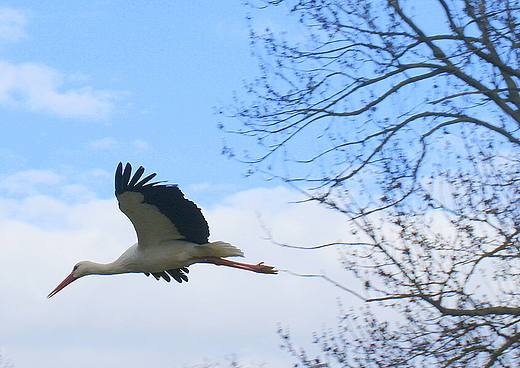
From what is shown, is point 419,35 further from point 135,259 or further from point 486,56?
point 135,259

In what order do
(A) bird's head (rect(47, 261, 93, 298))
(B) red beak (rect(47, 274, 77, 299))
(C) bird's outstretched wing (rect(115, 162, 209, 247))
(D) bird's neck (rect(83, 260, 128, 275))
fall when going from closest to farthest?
(C) bird's outstretched wing (rect(115, 162, 209, 247)) → (D) bird's neck (rect(83, 260, 128, 275)) → (A) bird's head (rect(47, 261, 93, 298)) → (B) red beak (rect(47, 274, 77, 299))

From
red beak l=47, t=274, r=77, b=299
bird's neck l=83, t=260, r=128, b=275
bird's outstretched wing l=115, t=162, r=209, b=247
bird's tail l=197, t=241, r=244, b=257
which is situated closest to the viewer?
bird's outstretched wing l=115, t=162, r=209, b=247

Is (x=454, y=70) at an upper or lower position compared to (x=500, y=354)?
upper

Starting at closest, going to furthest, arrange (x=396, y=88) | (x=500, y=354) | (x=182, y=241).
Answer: (x=500, y=354), (x=396, y=88), (x=182, y=241)

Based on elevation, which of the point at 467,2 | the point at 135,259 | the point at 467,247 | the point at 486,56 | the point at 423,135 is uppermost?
the point at 467,2

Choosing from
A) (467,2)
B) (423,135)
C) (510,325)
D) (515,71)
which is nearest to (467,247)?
(510,325)

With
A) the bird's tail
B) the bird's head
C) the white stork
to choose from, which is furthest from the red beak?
the bird's tail

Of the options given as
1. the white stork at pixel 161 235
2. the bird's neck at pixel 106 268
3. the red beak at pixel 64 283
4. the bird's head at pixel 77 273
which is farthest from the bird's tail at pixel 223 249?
the red beak at pixel 64 283

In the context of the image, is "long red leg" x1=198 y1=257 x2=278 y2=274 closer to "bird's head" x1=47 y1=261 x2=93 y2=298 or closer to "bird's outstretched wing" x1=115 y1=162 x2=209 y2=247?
"bird's outstretched wing" x1=115 y1=162 x2=209 y2=247

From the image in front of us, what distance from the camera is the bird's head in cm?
760

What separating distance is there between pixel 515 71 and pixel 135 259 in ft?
12.3

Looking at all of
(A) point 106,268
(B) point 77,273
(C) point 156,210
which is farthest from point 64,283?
(C) point 156,210

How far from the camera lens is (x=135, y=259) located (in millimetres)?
Answer: 7082

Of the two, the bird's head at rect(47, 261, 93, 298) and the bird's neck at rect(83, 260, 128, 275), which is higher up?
the bird's head at rect(47, 261, 93, 298)
